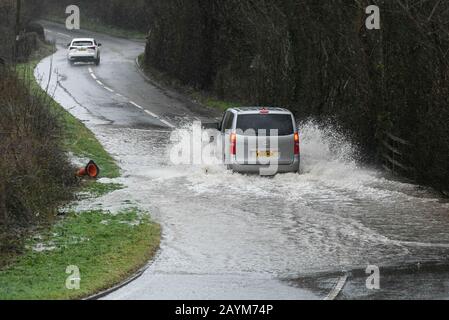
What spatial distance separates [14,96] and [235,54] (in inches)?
735

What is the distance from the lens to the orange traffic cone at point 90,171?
21.5m

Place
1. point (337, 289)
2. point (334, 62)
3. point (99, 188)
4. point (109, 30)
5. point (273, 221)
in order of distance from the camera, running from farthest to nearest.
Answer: point (109, 30), point (334, 62), point (99, 188), point (273, 221), point (337, 289)

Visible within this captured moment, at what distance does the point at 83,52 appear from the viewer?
53594 mm

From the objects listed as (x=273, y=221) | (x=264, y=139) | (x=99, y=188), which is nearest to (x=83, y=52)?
(x=99, y=188)

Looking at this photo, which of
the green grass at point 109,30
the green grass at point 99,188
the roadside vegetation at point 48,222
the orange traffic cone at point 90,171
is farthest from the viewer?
the green grass at point 109,30

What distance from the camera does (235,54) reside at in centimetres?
3850

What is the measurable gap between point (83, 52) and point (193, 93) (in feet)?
48.4

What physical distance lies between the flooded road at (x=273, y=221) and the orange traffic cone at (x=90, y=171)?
761mm

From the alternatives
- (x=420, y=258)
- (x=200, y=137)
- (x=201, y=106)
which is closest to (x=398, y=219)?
(x=420, y=258)

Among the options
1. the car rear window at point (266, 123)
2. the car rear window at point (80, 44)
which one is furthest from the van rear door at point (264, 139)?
the car rear window at point (80, 44)

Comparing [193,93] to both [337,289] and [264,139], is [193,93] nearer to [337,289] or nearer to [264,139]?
[264,139]

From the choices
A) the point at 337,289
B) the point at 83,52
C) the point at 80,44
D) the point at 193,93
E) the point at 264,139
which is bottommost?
the point at 193,93

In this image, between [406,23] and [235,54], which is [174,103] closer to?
[235,54]

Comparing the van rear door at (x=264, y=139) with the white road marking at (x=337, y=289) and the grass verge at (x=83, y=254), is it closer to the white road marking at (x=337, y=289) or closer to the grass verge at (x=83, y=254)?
the grass verge at (x=83, y=254)
